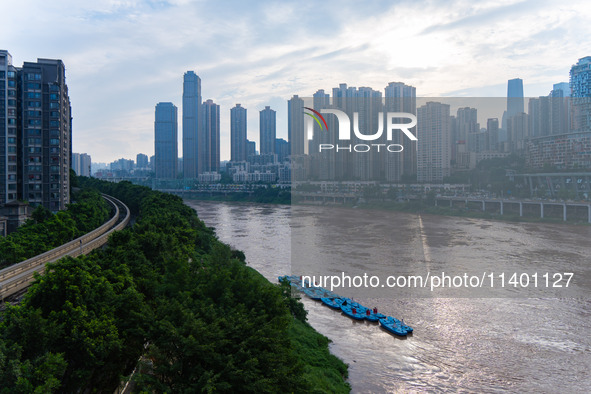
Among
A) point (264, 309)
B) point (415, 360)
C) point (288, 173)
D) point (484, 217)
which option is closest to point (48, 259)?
point (264, 309)

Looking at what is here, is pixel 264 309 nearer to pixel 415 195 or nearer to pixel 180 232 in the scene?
pixel 180 232

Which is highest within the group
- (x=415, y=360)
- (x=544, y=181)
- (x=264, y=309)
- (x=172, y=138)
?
(x=172, y=138)

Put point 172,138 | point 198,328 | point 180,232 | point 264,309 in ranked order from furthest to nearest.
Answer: point 172,138 → point 180,232 → point 264,309 → point 198,328

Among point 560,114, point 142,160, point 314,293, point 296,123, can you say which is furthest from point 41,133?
point 142,160

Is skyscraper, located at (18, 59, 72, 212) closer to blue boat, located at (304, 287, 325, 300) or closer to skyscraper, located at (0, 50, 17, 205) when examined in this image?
skyscraper, located at (0, 50, 17, 205)

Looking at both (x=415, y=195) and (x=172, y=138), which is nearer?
(x=415, y=195)

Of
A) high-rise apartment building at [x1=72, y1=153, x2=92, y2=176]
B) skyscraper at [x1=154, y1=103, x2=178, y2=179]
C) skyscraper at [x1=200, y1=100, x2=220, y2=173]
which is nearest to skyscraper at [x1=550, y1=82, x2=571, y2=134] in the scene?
skyscraper at [x1=200, y1=100, x2=220, y2=173]

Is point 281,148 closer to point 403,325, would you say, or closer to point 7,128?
point 7,128

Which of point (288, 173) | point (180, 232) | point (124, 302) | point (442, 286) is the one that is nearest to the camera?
point (124, 302)
